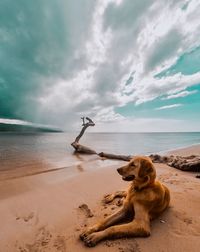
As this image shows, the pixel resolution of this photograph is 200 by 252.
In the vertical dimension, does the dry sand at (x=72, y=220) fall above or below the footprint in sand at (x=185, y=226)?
below

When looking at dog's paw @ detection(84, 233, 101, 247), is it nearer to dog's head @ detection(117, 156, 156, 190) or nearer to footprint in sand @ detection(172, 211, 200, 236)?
dog's head @ detection(117, 156, 156, 190)

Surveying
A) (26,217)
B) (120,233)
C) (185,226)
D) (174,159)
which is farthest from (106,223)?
(174,159)

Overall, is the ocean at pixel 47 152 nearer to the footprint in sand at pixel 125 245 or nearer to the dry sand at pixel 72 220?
the dry sand at pixel 72 220

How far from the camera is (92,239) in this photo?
2.52 metres

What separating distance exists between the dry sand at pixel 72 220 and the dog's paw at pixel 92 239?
0.06m

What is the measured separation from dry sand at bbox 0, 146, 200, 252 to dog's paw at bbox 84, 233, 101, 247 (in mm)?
65

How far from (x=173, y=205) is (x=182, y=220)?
1.87 ft

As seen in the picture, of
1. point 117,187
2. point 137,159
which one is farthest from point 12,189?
point 137,159

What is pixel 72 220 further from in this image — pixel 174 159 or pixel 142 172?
pixel 174 159

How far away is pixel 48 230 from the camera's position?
3.05 meters

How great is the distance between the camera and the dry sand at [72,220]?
2.49 metres

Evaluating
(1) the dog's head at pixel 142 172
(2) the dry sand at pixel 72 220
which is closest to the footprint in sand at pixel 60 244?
(2) the dry sand at pixel 72 220

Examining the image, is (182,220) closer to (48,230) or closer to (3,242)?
(48,230)

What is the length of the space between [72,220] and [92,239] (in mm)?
1020
